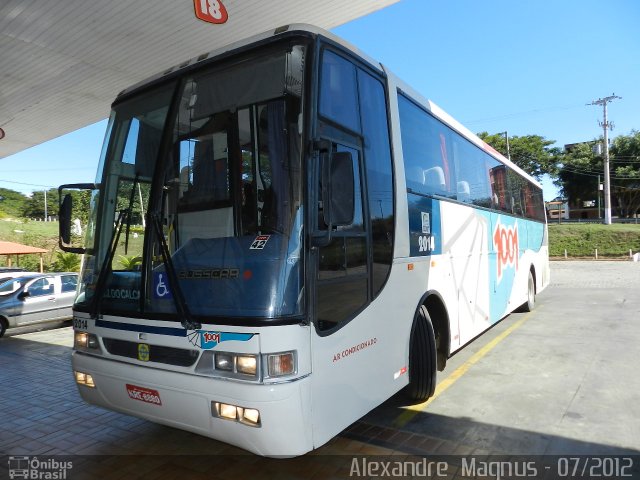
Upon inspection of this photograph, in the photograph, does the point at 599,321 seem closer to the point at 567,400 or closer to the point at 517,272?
the point at 517,272

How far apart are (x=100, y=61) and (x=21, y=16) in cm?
213

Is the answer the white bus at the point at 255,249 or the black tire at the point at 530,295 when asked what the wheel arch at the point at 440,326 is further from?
the black tire at the point at 530,295

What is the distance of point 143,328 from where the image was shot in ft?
10.8

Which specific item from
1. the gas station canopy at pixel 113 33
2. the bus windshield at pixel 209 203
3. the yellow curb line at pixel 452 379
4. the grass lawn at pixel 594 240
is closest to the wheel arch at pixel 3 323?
the gas station canopy at pixel 113 33

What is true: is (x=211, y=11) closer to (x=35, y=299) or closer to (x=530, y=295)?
(x=35, y=299)

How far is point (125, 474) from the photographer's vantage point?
11.9 feet

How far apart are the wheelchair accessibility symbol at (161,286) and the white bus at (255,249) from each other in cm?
1

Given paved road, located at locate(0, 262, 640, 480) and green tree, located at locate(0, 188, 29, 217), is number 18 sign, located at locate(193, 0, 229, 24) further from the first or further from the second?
green tree, located at locate(0, 188, 29, 217)

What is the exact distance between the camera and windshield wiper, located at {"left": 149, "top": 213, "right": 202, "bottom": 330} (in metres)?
3.00

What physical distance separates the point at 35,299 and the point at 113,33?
24.1 feet

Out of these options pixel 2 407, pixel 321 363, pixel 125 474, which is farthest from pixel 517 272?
pixel 2 407

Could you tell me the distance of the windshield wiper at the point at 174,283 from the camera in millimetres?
3002

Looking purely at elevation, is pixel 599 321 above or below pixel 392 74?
below

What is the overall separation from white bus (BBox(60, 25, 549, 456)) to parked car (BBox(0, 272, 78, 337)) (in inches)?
340
